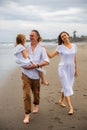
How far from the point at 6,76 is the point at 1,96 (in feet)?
14.9

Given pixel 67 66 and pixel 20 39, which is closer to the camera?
pixel 20 39

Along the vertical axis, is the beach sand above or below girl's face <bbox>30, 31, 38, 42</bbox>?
below

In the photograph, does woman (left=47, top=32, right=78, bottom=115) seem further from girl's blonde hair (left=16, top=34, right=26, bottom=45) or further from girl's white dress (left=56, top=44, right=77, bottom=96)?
girl's blonde hair (left=16, top=34, right=26, bottom=45)

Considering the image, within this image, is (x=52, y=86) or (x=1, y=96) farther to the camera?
(x=52, y=86)

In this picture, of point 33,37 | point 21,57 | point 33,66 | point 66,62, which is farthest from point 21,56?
point 66,62

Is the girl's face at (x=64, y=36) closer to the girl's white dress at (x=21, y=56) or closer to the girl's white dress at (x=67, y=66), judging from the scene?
the girl's white dress at (x=67, y=66)

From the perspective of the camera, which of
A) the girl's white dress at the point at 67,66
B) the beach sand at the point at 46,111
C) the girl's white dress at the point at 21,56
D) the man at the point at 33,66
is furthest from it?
the girl's white dress at the point at 67,66


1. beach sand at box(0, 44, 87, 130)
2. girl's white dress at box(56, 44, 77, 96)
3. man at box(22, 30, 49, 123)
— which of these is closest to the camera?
beach sand at box(0, 44, 87, 130)

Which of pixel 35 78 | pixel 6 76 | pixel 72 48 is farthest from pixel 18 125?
pixel 6 76

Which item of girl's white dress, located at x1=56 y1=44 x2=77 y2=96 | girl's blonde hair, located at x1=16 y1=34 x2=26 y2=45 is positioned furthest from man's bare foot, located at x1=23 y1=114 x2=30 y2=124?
girl's blonde hair, located at x1=16 y1=34 x2=26 y2=45

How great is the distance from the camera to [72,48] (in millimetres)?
8312

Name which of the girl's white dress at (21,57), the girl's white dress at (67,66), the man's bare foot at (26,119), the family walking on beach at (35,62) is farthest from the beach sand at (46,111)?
the girl's white dress at (21,57)

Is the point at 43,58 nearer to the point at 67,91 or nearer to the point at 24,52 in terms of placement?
the point at 24,52

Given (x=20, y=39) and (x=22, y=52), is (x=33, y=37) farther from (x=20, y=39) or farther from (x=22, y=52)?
(x=22, y=52)
